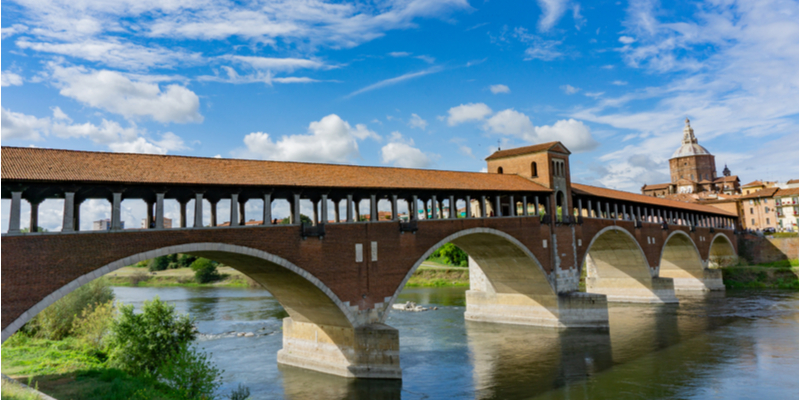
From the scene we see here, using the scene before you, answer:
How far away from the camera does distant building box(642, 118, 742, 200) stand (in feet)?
365

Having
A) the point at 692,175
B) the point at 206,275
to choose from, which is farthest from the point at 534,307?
the point at 692,175

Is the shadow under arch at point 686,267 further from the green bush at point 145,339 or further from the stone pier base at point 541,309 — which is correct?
the green bush at point 145,339

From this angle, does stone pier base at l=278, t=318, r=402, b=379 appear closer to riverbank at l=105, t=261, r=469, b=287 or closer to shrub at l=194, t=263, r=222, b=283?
riverbank at l=105, t=261, r=469, b=287

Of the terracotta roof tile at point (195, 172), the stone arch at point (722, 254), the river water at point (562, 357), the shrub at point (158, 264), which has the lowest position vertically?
the river water at point (562, 357)

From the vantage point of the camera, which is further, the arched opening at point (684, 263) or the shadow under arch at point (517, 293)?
the arched opening at point (684, 263)

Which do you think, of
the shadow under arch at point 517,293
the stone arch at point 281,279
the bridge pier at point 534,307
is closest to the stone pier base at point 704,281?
the bridge pier at point 534,307

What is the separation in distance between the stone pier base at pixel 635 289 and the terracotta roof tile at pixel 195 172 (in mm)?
25094

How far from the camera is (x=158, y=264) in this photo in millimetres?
84688

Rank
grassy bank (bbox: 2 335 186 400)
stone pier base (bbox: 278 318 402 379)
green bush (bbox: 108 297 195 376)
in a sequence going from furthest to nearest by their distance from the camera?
stone pier base (bbox: 278 318 402 379) → green bush (bbox: 108 297 195 376) → grassy bank (bbox: 2 335 186 400)

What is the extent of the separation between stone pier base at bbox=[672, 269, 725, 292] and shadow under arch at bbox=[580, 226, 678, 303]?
1171cm

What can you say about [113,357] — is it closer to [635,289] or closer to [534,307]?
[534,307]

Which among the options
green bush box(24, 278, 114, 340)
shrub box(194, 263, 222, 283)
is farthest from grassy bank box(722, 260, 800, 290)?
shrub box(194, 263, 222, 283)

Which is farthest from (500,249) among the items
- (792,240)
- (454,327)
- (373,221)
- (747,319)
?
(792,240)

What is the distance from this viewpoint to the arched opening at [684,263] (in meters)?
55.4
